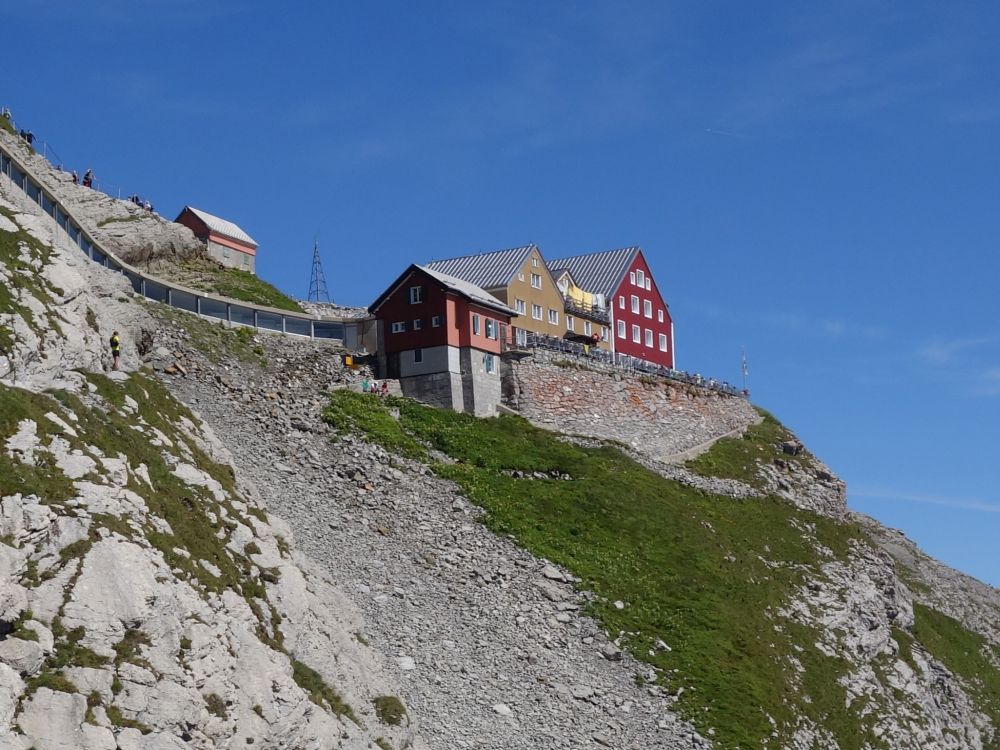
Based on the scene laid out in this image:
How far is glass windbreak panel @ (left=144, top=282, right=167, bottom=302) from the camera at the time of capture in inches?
2933

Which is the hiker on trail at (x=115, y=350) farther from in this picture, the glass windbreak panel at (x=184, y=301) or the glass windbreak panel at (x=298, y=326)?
the glass windbreak panel at (x=298, y=326)

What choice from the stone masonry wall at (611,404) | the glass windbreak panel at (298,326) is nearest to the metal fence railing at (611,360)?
the stone masonry wall at (611,404)

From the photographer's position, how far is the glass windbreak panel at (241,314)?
78500 millimetres

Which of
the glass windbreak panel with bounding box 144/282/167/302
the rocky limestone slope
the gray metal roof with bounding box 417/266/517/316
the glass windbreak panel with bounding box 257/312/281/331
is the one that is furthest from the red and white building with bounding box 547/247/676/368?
the rocky limestone slope

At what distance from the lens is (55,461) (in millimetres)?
40250

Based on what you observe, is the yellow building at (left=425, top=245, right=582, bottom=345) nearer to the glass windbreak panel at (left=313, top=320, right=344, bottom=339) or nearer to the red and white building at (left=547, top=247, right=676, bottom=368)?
the red and white building at (left=547, top=247, right=676, bottom=368)

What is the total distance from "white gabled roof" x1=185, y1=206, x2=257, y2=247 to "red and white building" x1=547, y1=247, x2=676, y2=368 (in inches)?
994

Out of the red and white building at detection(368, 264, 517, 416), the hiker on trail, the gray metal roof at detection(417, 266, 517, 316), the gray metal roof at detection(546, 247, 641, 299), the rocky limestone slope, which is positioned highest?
the gray metal roof at detection(546, 247, 641, 299)

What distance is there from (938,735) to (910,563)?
130ft

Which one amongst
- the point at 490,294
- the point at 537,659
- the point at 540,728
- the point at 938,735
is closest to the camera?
the point at 540,728

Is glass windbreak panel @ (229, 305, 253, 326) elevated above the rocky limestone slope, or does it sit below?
above

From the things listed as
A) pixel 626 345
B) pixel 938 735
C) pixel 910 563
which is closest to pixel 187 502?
pixel 938 735

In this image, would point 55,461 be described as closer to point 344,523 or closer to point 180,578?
point 180,578

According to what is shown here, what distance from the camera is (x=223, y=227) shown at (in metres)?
103
